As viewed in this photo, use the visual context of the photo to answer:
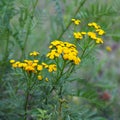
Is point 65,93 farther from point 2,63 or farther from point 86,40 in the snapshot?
point 2,63

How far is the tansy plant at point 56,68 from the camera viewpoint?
222cm

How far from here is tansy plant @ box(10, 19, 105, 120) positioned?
2221 mm

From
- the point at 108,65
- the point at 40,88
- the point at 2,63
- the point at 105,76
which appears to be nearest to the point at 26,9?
the point at 2,63

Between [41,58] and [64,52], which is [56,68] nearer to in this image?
[64,52]

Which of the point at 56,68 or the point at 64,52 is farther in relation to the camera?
the point at 56,68

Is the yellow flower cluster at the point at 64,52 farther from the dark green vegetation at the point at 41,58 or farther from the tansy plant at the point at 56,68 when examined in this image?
the dark green vegetation at the point at 41,58

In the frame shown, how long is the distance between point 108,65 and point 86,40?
242 centimetres

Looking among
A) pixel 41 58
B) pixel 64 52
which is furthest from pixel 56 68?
pixel 41 58

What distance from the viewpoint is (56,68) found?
7.54 ft

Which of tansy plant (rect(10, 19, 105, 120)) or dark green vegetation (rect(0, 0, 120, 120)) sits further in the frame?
dark green vegetation (rect(0, 0, 120, 120))

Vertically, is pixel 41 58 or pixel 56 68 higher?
pixel 41 58

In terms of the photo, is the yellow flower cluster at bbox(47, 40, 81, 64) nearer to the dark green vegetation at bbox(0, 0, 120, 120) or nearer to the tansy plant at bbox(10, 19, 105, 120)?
the tansy plant at bbox(10, 19, 105, 120)

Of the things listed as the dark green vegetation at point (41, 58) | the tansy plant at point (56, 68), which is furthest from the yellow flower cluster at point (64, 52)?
the dark green vegetation at point (41, 58)

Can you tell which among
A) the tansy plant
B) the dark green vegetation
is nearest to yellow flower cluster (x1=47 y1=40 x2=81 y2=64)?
the tansy plant
